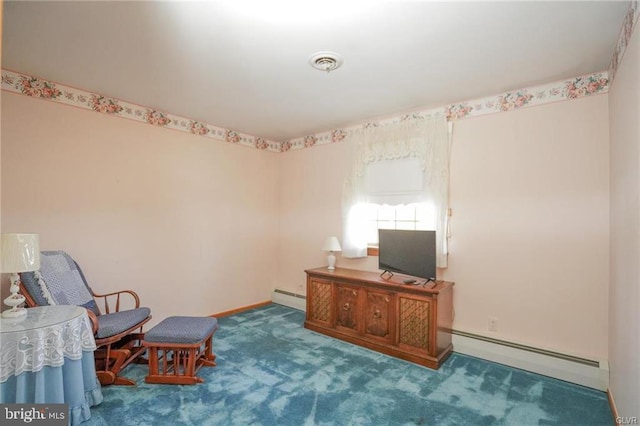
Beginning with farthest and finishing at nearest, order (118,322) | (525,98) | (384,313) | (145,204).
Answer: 1. (145,204)
2. (384,313)
3. (525,98)
4. (118,322)

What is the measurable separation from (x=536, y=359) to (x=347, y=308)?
1.76 meters

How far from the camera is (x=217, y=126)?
430cm

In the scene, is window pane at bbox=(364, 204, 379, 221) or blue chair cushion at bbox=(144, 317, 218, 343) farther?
window pane at bbox=(364, 204, 379, 221)

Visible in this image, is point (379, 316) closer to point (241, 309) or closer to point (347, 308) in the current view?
point (347, 308)

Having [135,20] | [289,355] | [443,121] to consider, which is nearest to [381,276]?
[289,355]

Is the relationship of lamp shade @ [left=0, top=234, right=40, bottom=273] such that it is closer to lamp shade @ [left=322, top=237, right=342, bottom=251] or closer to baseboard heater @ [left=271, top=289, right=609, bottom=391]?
lamp shade @ [left=322, top=237, right=342, bottom=251]

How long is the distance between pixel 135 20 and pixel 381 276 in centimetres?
305

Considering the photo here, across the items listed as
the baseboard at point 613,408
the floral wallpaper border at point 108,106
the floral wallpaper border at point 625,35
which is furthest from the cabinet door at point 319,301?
the floral wallpaper border at point 625,35

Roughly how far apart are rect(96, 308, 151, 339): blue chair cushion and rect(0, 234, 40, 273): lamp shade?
72 cm

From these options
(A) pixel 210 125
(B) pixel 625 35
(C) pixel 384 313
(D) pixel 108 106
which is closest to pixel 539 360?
(C) pixel 384 313

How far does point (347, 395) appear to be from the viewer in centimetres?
245

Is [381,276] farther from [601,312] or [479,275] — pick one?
[601,312]

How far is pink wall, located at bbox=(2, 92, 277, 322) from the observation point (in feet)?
9.49

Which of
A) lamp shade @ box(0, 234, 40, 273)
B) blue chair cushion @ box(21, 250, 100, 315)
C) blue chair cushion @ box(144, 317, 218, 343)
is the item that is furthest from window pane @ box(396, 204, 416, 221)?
lamp shade @ box(0, 234, 40, 273)
